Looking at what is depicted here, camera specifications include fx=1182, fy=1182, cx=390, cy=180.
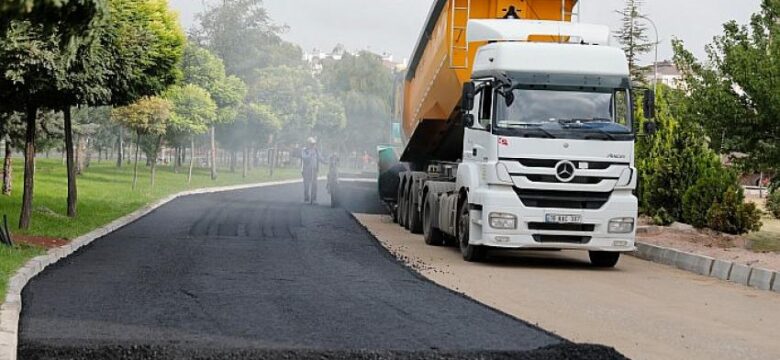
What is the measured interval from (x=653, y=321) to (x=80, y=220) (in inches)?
570

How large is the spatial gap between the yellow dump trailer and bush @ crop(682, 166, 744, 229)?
201 inches

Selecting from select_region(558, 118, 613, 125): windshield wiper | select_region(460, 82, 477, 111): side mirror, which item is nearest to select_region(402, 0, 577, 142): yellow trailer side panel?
select_region(460, 82, 477, 111): side mirror

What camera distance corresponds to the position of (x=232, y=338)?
350 inches

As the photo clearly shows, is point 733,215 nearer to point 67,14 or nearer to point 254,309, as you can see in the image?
point 254,309

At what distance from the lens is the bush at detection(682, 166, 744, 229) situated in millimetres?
22547

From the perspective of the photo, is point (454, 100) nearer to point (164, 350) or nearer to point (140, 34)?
point (140, 34)

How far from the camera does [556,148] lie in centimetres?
1612

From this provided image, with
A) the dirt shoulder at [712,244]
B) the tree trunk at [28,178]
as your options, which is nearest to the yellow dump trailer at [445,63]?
the dirt shoulder at [712,244]

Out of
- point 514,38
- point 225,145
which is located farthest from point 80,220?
point 225,145

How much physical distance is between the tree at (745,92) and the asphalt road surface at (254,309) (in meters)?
6.64

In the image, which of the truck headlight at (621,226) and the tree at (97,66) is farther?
the tree at (97,66)

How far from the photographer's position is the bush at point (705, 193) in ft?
74.0

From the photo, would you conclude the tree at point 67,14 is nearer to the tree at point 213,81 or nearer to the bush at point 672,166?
the bush at point 672,166

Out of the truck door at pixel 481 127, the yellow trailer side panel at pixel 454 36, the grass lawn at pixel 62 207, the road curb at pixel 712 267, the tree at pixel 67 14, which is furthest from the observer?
the yellow trailer side panel at pixel 454 36
